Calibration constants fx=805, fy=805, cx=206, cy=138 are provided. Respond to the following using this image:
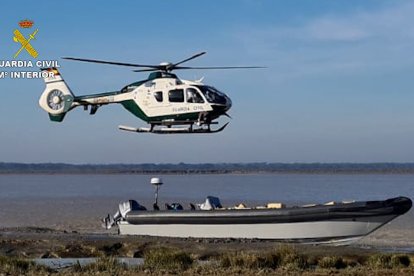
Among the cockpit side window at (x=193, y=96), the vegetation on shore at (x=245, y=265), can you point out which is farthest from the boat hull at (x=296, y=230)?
the cockpit side window at (x=193, y=96)

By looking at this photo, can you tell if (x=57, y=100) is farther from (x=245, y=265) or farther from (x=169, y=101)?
(x=245, y=265)

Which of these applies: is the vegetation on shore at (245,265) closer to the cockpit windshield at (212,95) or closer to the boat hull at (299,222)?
the boat hull at (299,222)

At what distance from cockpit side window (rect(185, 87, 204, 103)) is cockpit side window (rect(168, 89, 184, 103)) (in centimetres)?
15

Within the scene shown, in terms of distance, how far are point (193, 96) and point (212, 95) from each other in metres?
0.45

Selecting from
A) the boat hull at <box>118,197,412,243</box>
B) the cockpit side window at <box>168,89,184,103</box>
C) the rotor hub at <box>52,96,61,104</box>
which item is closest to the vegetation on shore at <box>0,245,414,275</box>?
the boat hull at <box>118,197,412,243</box>

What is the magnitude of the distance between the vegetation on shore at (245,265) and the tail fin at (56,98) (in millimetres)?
7106

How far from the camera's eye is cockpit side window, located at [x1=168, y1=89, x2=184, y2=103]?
19.1 m

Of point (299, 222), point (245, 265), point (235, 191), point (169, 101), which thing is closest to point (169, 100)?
point (169, 101)

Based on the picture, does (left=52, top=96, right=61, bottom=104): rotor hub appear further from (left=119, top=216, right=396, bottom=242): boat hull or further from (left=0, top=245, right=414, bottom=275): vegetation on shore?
(left=0, top=245, right=414, bottom=275): vegetation on shore

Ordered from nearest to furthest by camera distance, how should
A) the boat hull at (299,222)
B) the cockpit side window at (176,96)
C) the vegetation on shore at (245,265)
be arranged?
the vegetation on shore at (245,265)
the boat hull at (299,222)
the cockpit side window at (176,96)

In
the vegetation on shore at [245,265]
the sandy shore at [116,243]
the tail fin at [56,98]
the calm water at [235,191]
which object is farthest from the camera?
the calm water at [235,191]

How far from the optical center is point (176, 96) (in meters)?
19.1

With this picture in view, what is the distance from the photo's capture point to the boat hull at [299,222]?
17.6 meters

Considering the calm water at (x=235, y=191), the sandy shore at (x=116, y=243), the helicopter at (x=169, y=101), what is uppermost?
the helicopter at (x=169, y=101)
